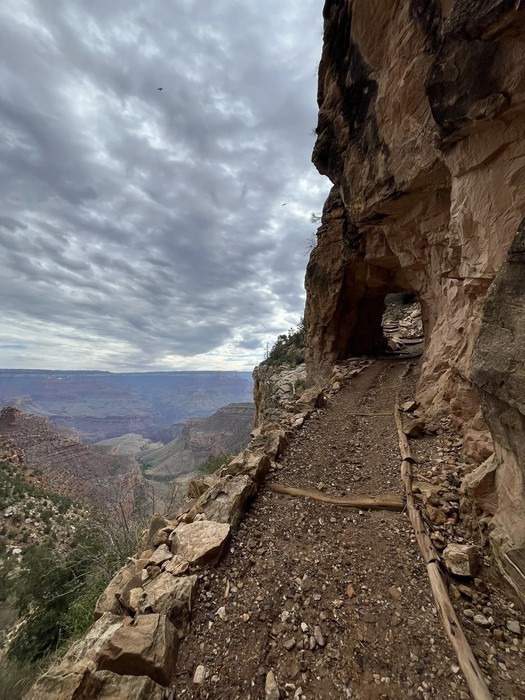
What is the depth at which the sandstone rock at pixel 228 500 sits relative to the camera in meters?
4.55

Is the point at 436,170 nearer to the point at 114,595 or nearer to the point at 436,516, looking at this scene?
the point at 436,516

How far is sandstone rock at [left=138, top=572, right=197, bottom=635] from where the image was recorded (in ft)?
10.0

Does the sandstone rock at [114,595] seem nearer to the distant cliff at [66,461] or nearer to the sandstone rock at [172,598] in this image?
the sandstone rock at [172,598]

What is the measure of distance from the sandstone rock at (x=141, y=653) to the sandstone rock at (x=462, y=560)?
9.98 ft

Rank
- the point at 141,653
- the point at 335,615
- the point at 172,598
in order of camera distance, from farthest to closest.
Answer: the point at 172,598 → the point at 335,615 → the point at 141,653

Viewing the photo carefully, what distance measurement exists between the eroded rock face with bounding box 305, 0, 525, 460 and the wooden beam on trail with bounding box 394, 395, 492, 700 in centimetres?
166

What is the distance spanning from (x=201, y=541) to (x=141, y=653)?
1.44 meters

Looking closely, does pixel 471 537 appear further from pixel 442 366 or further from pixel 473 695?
pixel 442 366

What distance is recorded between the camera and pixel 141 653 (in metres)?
2.58

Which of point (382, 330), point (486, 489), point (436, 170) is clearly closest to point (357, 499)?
point (486, 489)

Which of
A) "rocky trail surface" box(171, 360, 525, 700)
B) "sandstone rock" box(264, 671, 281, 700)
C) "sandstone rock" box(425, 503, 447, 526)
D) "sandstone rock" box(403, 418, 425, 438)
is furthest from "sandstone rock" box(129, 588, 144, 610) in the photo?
"sandstone rock" box(403, 418, 425, 438)

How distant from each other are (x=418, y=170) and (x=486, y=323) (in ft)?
22.4

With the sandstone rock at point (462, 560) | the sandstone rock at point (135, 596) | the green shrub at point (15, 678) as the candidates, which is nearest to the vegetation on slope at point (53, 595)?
the green shrub at point (15, 678)

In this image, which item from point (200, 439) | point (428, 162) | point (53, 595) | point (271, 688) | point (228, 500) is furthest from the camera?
point (200, 439)
